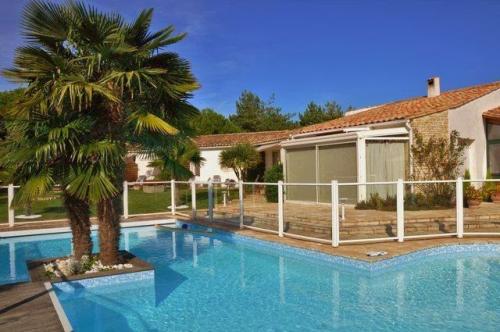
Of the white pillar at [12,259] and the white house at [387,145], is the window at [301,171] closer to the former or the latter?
the white house at [387,145]

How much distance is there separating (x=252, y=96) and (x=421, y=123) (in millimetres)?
52853

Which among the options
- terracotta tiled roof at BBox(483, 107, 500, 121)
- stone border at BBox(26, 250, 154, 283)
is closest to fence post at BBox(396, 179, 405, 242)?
stone border at BBox(26, 250, 154, 283)

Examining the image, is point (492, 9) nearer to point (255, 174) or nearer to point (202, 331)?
point (255, 174)

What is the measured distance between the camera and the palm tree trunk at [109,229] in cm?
905

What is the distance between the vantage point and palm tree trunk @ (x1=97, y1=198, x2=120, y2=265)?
905cm

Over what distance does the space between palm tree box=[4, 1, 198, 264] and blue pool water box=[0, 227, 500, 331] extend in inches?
63.1

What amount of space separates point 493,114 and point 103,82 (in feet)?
51.6

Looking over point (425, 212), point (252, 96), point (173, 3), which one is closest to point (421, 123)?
point (425, 212)

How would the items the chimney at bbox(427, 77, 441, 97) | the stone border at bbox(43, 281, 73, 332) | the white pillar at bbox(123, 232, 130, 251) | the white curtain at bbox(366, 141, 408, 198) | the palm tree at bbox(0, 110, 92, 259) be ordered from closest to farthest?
the stone border at bbox(43, 281, 73, 332), the palm tree at bbox(0, 110, 92, 259), the white pillar at bbox(123, 232, 130, 251), the white curtain at bbox(366, 141, 408, 198), the chimney at bbox(427, 77, 441, 97)

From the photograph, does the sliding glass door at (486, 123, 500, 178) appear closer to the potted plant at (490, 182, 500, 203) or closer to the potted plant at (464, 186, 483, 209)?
the potted plant at (490, 182, 500, 203)

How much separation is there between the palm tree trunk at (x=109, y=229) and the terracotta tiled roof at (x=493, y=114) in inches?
597

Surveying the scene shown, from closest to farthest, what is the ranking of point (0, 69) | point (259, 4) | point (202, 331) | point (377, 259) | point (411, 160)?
point (202, 331) → point (0, 69) → point (377, 259) → point (411, 160) → point (259, 4)

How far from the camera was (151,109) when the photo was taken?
934 cm

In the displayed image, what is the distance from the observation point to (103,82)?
8.34 meters
